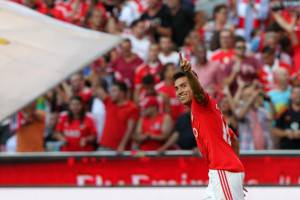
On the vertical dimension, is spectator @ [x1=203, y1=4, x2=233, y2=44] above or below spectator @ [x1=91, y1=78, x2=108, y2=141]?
above

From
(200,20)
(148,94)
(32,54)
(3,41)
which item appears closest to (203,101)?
(32,54)

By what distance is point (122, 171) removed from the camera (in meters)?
10.0

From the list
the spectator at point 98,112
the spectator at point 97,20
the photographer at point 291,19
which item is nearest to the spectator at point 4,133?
the spectator at point 98,112

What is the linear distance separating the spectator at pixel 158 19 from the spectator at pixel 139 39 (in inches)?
5.7

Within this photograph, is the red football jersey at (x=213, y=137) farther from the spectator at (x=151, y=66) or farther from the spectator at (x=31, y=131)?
the spectator at (x=151, y=66)

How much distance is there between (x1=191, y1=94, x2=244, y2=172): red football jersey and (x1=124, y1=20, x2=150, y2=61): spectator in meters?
5.36

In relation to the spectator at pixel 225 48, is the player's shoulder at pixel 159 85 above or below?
below

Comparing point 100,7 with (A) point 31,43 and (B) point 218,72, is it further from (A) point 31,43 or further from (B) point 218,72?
(A) point 31,43

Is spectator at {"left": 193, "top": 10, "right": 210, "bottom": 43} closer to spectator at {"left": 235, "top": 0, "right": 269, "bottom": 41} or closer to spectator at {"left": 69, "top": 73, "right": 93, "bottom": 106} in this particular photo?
spectator at {"left": 235, "top": 0, "right": 269, "bottom": 41}

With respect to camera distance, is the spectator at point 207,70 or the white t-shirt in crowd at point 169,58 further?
the white t-shirt in crowd at point 169,58

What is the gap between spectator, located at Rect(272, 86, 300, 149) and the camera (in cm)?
988

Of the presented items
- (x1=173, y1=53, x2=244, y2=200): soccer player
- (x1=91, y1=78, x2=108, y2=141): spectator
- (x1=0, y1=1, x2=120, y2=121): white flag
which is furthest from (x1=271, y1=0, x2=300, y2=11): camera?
(x1=173, y1=53, x2=244, y2=200): soccer player

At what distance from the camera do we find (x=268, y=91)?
1034 cm

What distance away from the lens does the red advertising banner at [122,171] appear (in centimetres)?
968
